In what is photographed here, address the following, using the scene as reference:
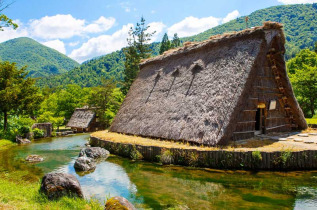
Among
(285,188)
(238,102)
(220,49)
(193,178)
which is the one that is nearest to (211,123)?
(238,102)

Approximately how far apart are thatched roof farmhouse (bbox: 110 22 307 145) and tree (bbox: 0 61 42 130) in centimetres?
949

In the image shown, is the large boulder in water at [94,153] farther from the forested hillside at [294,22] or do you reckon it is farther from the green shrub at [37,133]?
the forested hillside at [294,22]

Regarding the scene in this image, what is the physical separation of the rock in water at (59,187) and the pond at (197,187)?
0.95m

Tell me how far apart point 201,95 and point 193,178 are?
545 centimetres

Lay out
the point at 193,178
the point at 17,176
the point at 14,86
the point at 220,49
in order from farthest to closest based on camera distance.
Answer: the point at 14,86
the point at 220,49
the point at 17,176
the point at 193,178

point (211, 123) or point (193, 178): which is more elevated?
point (211, 123)

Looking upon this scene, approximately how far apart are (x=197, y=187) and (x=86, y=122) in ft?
82.6

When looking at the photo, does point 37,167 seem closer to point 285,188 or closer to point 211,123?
point 211,123

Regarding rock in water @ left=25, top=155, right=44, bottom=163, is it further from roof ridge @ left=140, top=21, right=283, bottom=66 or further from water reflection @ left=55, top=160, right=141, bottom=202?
roof ridge @ left=140, top=21, right=283, bottom=66

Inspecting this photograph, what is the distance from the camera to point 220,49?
47.9ft

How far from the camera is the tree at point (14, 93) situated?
1957 centimetres

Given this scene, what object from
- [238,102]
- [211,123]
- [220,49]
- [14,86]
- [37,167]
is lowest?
[37,167]

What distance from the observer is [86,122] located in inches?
1222

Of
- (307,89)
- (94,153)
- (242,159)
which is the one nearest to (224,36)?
(242,159)
